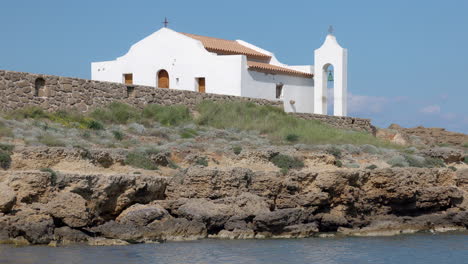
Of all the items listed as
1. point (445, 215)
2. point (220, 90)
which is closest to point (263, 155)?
point (445, 215)

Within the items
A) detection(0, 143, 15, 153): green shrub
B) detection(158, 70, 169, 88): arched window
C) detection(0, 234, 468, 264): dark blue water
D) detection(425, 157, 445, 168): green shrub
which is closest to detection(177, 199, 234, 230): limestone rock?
detection(0, 234, 468, 264): dark blue water

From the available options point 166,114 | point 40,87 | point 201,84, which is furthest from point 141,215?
point 201,84

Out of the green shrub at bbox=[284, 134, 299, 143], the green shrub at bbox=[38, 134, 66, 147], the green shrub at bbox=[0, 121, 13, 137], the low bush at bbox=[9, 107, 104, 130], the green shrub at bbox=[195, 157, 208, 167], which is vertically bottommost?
the green shrub at bbox=[195, 157, 208, 167]

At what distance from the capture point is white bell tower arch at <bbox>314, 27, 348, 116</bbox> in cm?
4081

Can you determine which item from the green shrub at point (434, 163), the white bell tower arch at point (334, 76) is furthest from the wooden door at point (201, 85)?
the green shrub at point (434, 163)

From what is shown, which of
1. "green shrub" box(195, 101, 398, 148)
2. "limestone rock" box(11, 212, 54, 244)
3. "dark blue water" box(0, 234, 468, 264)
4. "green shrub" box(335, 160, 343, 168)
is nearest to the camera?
"dark blue water" box(0, 234, 468, 264)

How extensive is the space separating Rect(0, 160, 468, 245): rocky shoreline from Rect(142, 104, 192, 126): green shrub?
8.49m

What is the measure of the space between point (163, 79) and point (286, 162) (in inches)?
618

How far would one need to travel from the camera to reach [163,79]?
39.3 meters

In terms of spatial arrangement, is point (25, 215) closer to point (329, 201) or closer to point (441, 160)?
point (329, 201)

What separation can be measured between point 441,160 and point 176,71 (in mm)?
14122

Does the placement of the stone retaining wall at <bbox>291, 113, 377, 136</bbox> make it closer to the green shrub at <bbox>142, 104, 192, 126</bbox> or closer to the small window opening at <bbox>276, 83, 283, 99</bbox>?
the small window opening at <bbox>276, 83, 283, 99</bbox>

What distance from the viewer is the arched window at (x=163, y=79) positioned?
39.2 metres

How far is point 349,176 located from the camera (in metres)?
22.8
